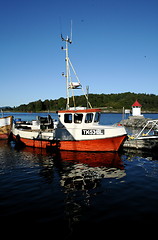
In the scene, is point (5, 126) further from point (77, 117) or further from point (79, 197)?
point (79, 197)

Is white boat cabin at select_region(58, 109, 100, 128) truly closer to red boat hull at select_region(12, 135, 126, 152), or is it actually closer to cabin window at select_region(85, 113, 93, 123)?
cabin window at select_region(85, 113, 93, 123)

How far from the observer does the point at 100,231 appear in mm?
6117

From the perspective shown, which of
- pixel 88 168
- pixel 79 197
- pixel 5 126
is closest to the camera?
pixel 79 197

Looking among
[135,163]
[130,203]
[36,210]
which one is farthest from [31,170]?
[135,163]

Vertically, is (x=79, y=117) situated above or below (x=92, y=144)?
above

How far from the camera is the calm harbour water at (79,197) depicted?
649 cm

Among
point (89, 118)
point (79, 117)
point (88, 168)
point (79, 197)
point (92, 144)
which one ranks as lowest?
point (88, 168)

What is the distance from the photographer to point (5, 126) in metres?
29.9

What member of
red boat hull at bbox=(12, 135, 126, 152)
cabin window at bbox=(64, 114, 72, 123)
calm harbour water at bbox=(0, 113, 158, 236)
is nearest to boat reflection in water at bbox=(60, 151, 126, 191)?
calm harbour water at bbox=(0, 113, 158, 236)

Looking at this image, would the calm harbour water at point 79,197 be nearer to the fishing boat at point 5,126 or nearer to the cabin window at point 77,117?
the cabin window at point 77,117

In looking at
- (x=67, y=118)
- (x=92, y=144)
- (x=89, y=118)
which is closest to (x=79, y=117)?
(x=89, y=118)

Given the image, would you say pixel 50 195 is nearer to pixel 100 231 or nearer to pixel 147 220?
pixel 100 231

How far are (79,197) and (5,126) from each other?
2500cm

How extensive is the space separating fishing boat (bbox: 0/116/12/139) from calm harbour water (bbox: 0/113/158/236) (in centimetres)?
1574
